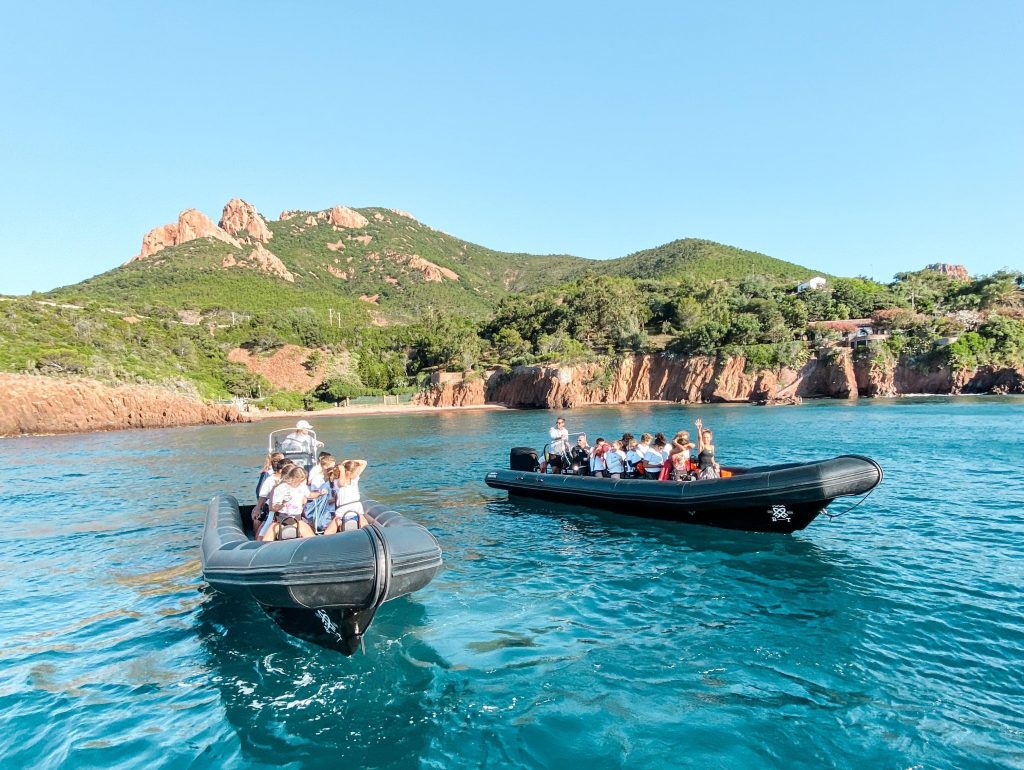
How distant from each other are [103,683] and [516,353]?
65.8 m

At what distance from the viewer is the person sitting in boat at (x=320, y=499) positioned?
7.65m

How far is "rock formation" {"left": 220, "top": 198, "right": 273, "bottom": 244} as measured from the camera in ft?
438

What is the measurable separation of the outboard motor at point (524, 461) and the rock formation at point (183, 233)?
418ft

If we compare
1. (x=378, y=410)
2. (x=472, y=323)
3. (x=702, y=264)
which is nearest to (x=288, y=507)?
(x=378, y=410)

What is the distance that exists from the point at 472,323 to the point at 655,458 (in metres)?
74.1

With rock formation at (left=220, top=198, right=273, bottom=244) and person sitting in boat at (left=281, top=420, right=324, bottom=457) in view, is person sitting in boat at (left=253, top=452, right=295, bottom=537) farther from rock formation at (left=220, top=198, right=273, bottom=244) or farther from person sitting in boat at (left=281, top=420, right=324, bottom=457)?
rock formation at (left=220, top=198, right=273, bottom=244)

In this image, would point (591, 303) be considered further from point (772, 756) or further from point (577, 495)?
point (772, 756)

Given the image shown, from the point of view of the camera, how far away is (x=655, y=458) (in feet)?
41.3

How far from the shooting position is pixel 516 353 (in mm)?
71250

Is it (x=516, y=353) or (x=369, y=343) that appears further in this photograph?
(x=369, y=343)

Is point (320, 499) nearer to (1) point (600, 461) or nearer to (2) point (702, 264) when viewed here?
(1) point (600, 461)

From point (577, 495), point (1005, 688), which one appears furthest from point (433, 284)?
point (1005, 688)

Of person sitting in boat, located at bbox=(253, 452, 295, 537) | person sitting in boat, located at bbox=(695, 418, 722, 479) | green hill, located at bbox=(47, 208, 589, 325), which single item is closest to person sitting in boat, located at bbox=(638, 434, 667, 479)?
person sitting in boat, located at bbox=(695, 418, 722, 479)

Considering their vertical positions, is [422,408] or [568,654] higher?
[568,654]
